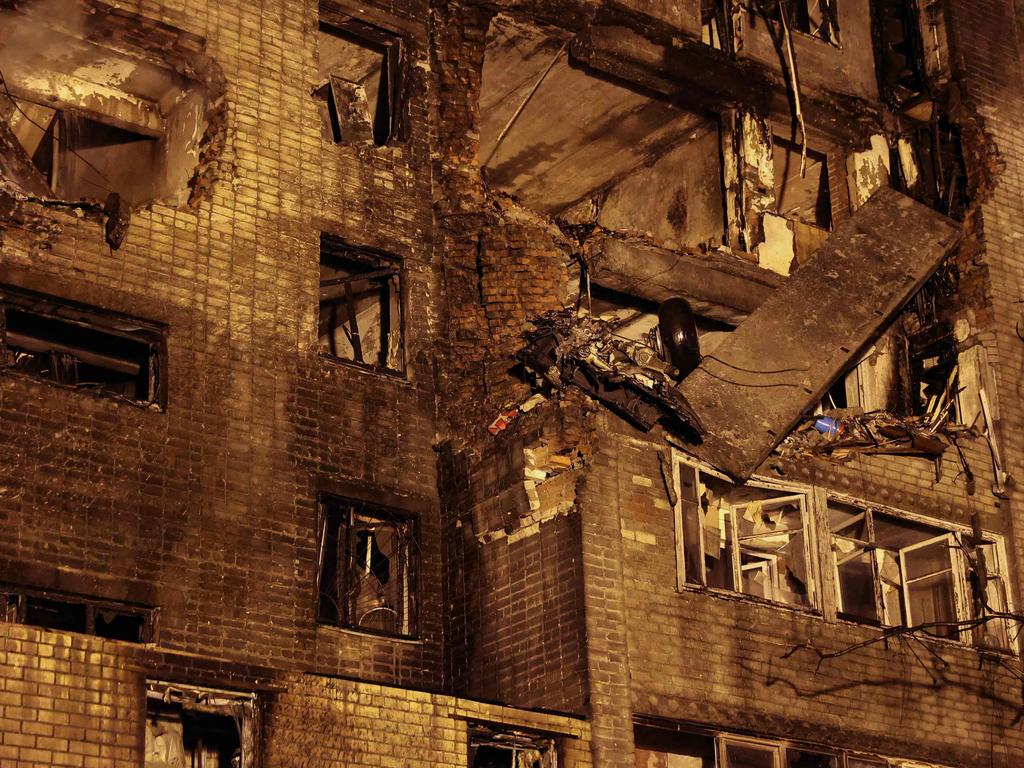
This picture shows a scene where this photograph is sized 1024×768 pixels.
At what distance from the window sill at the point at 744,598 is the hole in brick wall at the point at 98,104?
6688mm

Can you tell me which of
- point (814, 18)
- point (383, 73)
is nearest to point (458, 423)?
point (383, 73)

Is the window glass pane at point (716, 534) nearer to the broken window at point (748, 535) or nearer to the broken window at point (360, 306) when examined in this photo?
the broken window at point (748, 535)

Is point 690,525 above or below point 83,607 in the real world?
above

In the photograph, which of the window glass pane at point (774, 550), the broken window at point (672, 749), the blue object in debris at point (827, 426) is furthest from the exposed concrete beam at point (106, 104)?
the broken window at point (672, 749)

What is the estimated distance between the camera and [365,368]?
19.4 meters

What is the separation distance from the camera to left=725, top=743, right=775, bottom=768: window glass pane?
1809 cm

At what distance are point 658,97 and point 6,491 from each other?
1066cm

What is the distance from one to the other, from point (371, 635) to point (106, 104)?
6761mm

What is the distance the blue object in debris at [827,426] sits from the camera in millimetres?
20328

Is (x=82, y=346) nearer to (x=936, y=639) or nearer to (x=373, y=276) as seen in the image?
(x=373, y=276)

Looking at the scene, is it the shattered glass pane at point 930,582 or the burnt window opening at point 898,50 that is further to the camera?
the burnt window opening at point 898,50

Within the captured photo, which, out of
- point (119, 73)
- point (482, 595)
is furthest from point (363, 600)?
point (119, 73)

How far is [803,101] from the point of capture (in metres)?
24.3

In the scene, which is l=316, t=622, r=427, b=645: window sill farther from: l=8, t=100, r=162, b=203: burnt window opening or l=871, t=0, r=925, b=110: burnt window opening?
l=871, t=0, r=925, b=110: burnt window opening
